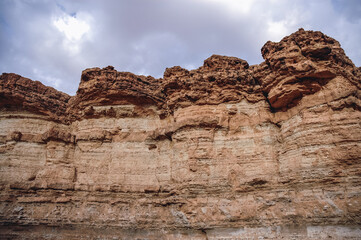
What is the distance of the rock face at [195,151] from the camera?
32.3 feet

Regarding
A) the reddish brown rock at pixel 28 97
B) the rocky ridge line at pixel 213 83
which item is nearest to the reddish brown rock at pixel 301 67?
the rocky ridge line at pixel 213 83

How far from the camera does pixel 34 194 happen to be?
12.8 meters

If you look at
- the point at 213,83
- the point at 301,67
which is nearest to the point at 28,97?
the point at 213,83

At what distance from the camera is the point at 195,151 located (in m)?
12.1

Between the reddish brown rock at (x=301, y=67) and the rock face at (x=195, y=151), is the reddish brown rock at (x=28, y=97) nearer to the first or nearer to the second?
the rock face at (x=195, y=151)

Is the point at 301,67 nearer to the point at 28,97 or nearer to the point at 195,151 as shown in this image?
the point at 195,151

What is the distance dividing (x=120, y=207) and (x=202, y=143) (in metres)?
5.39

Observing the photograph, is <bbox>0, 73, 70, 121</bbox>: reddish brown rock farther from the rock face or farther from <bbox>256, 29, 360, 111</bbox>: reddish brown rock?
<bbox>256, 29, 360, 111</bbox>: reddish brown rock

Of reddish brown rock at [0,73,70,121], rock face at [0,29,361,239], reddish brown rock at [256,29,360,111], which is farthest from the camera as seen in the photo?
reddish brown rock at [0,73,70,121]

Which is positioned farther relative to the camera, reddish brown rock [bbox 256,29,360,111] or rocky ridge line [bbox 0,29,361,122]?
rocky ridge line [bbox 0,29,361,122]

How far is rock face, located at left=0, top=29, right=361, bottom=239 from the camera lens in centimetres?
984

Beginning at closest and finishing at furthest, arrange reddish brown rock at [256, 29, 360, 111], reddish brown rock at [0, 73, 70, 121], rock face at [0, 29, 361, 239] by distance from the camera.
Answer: rock face at [0, 29, 361, 239] < reddish brown rock at [256, 29, 360, 111] < reddish brown rock at [0, 73, 70, 121]

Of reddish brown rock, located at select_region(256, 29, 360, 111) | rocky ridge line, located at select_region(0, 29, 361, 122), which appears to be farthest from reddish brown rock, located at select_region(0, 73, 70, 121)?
reddish brown rock, located at select_region(256, 29, 360, 111)

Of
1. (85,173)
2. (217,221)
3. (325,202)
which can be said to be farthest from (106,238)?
(325,202)
